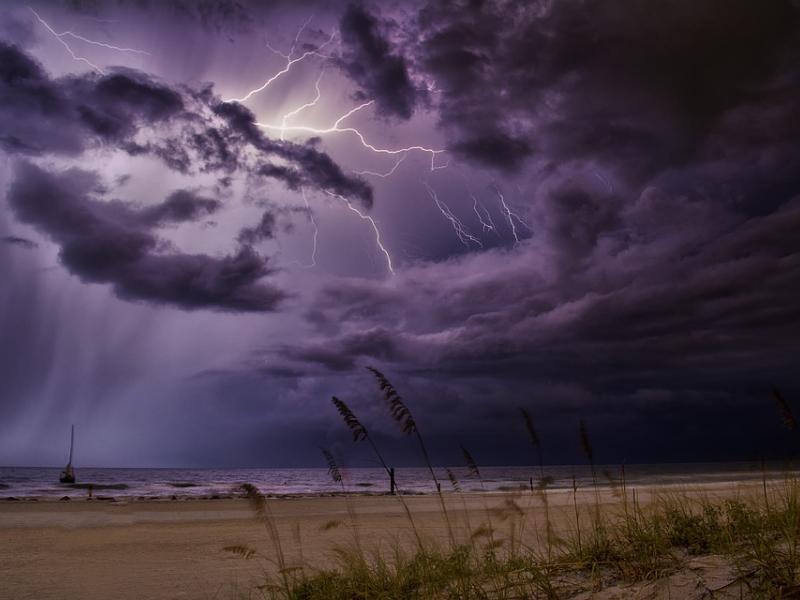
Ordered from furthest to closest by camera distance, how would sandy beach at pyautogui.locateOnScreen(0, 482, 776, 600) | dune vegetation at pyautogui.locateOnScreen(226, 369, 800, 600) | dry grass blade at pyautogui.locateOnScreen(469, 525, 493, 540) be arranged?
sandy beach at pyautogui.locateOnScreen(0, 482, 776, 600) → dry grass blade at pyautogui.locateOnScreen(469, 525, 493, 540) → dune vegetation at pyautogui.locateOnScreen(226, 369, 800, 600)

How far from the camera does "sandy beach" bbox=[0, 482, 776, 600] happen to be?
23.5 feet

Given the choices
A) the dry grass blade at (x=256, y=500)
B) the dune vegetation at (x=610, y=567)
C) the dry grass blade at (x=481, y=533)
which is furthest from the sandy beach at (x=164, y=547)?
the dry grass blade at (x=256, y=500)

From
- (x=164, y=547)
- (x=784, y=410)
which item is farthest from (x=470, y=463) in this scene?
(x=164, y=547)

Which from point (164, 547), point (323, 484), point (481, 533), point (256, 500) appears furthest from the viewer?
point (323, 484)

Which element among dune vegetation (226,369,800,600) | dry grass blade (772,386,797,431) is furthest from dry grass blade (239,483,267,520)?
dry grass blade (772,386,797,431)

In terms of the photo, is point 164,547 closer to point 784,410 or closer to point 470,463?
point 470,463

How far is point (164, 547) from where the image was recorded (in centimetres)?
1134

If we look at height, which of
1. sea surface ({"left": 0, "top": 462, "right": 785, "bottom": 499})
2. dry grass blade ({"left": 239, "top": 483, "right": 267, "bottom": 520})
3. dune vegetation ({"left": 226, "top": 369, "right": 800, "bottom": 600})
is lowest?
sea surface ({"left": 0, "top": 462, "right": 785, "bottom": 499})

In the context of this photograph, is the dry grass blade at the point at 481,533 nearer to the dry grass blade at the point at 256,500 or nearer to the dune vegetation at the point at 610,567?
the dune vegetation at the point at 610,567

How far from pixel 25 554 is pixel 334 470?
7.97m

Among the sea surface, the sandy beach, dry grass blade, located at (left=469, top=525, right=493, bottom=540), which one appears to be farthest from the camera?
the sea surface

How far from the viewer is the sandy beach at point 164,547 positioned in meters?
7.15

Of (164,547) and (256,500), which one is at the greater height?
(256,500)

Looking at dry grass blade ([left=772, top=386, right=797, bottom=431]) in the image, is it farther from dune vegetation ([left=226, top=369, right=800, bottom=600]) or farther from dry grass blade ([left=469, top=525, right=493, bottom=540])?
dry grass blade ([left=469, top=525, right=493, bottom=540])
